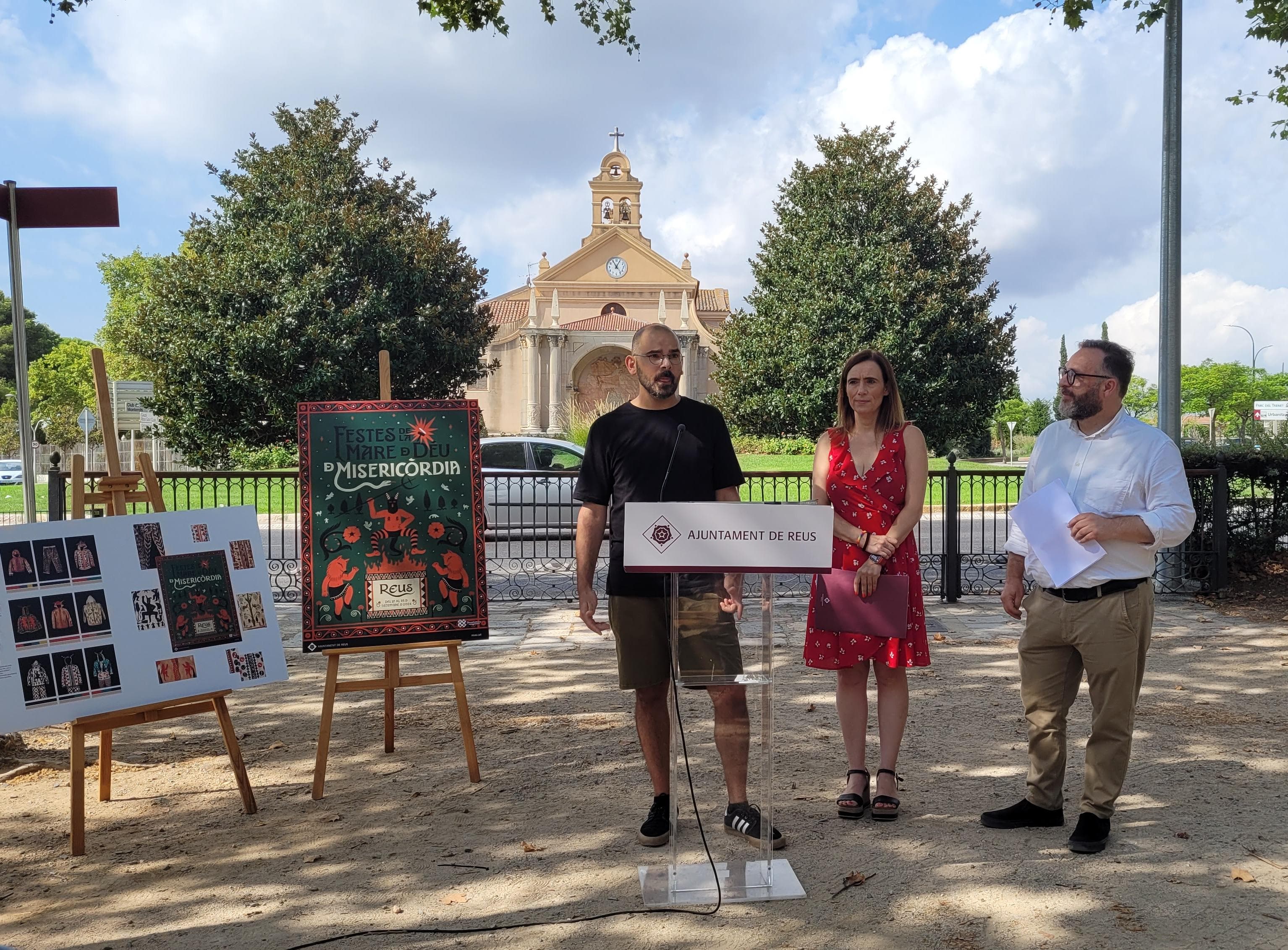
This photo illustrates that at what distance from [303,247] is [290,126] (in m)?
3.64

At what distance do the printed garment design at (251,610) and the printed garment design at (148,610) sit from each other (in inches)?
14.0

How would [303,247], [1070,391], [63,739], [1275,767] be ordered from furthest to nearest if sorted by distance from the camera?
1. [303,247]
2. [63,739]
3. [1275,767]
4. [1070,391]

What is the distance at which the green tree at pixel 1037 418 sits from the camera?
238ft

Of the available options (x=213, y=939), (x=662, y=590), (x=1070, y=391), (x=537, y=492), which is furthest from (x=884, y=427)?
(x=537, y=492)

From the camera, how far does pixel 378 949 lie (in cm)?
334

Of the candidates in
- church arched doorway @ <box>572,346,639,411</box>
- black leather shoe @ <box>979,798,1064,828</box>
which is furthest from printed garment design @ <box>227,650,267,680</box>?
church arched doorway @ <box>572,346,639,411</box>

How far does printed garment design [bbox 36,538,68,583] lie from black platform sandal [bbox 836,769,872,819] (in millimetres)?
3506

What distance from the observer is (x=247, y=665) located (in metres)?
4.98

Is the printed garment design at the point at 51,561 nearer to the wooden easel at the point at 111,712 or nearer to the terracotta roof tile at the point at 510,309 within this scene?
the wooden easel at the point at 111,712

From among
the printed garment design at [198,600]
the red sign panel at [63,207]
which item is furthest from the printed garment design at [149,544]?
the red sign panel at [63,207]

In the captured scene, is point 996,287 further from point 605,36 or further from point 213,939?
point 213,939

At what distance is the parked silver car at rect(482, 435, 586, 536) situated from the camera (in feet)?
40.1

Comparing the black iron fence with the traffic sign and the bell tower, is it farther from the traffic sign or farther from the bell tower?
the traffic sign

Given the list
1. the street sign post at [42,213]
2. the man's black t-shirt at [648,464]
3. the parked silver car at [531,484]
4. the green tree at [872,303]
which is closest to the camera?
the man's black t-shirt at [648,464]
